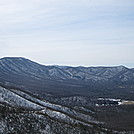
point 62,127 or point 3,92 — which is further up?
point 3,92

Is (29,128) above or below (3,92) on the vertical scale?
below

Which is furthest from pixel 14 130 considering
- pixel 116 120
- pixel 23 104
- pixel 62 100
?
pixel 62 100

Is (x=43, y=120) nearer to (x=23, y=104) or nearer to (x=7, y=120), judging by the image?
(x=7, y=120)

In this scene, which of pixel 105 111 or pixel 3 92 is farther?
pixel 105 111

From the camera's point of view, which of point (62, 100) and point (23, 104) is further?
point (62, 100)

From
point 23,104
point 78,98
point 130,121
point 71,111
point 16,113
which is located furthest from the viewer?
point 78,98

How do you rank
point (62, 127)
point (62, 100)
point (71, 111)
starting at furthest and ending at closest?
point (62, 100)
point (71, 111)
point (62, 127)

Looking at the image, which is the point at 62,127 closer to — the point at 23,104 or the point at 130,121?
the point at 23,104

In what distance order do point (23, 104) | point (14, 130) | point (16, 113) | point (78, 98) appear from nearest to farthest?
point (14, 130), point (16, 113), point (23, 104), point (78, 98)

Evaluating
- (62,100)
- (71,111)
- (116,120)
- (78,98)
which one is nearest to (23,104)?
(71,111)
